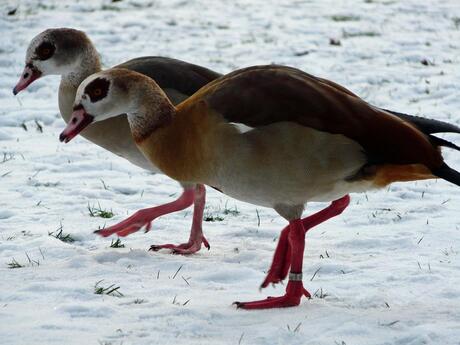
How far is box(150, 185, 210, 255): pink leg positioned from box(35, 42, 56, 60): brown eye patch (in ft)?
4.81

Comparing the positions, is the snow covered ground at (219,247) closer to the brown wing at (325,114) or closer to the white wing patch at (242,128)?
the brown wing at (325,114)

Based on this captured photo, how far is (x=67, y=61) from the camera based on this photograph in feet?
21.6

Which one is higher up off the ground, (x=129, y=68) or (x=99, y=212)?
(x=129, y=68)

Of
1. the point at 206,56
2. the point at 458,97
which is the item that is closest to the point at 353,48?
the point at 206,56

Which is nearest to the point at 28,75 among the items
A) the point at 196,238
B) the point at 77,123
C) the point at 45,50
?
the point at 45,50

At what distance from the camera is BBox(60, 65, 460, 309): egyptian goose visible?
4.58m

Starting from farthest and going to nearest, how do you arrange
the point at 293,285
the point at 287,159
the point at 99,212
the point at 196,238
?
the point at 99,212, the point at 196,238, the point at 293,285, the point at 287,159

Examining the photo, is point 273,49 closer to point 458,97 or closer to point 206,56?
point 206,56

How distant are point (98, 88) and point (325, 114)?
4.30ft

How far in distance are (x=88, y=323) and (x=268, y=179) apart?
3.60ft

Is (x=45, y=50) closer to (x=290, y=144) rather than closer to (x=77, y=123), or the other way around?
(x=77, y=123)

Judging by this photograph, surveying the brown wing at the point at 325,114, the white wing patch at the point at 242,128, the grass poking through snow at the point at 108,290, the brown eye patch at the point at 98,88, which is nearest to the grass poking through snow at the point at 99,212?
the brown eye patch at the point at 98,88

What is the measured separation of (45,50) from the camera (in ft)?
21.6

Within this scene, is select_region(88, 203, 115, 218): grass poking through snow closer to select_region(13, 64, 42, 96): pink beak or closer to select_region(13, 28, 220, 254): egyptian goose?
select_region(13, 28, 220, 254): egyptian goose
